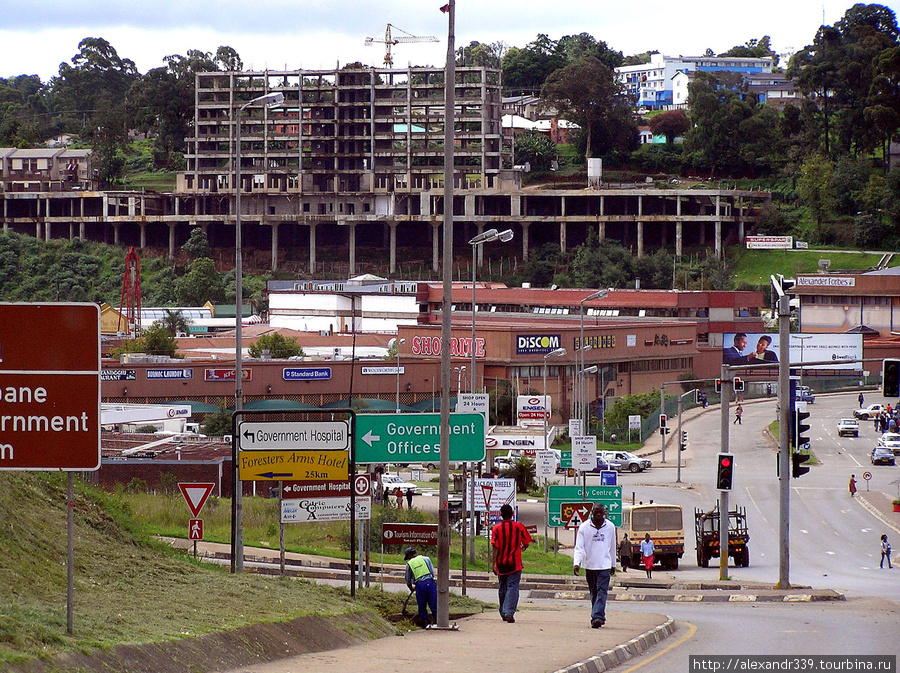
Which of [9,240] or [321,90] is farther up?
[321,90]

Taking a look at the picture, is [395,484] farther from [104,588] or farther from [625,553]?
[104,588]

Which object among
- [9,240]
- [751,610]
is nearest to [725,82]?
[9,240]

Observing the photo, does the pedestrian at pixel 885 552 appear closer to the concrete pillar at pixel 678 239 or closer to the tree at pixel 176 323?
the tree at pixel 176 323

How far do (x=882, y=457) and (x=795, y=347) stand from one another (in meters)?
31.9

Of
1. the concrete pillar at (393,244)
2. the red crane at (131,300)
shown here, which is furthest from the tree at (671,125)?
the red crane at (131,300)

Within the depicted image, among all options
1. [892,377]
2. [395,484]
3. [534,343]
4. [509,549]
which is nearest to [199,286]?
[534,343]

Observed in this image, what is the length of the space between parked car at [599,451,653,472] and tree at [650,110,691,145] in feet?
330

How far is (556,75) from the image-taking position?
154750 millimetres

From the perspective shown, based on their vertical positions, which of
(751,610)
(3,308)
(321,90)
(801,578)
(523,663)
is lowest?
(801,578)

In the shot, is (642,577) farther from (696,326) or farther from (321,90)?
(321,90)

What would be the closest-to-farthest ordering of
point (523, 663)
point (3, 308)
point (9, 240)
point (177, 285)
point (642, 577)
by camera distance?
point (3, 308) → point (523, 663) → point (642, 577) → point (177, 285) → point (9, 240)

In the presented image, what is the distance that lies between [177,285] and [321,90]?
27019 mm

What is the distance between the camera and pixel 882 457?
7044 centimetres

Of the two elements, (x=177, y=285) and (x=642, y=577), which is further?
(x=177, y=285)
